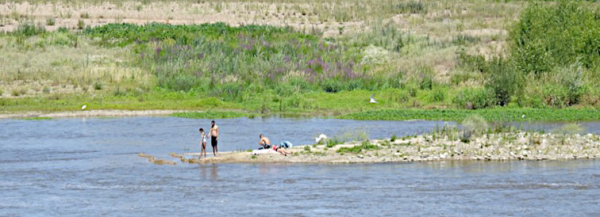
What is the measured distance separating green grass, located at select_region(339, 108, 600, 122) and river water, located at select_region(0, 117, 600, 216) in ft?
26.3

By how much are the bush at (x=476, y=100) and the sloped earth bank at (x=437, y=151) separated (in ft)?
38.9

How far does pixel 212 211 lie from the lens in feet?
73.5

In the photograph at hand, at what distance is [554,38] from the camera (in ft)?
163

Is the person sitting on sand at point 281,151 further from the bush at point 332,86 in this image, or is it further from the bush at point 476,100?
the bush at point 332,86

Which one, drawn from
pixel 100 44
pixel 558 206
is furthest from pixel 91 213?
pixel 100 44

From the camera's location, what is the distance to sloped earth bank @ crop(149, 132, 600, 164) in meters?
29.2

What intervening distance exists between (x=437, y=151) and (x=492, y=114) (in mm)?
10991

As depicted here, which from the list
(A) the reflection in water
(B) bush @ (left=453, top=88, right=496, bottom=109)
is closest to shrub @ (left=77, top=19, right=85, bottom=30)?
(B) bush @ (left=453, top=88, right=496, bottom=109)

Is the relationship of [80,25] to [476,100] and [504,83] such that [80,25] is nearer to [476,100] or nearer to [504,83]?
[476,100]

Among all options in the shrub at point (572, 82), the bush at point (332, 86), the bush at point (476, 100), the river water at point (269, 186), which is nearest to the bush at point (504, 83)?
the bush at point (476, 100)

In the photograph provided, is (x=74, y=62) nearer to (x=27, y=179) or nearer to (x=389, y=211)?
(x=27, y=179)

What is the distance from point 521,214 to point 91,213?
9915 mm

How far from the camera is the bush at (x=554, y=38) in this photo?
47.4m

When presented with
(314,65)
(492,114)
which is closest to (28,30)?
(314,65)
